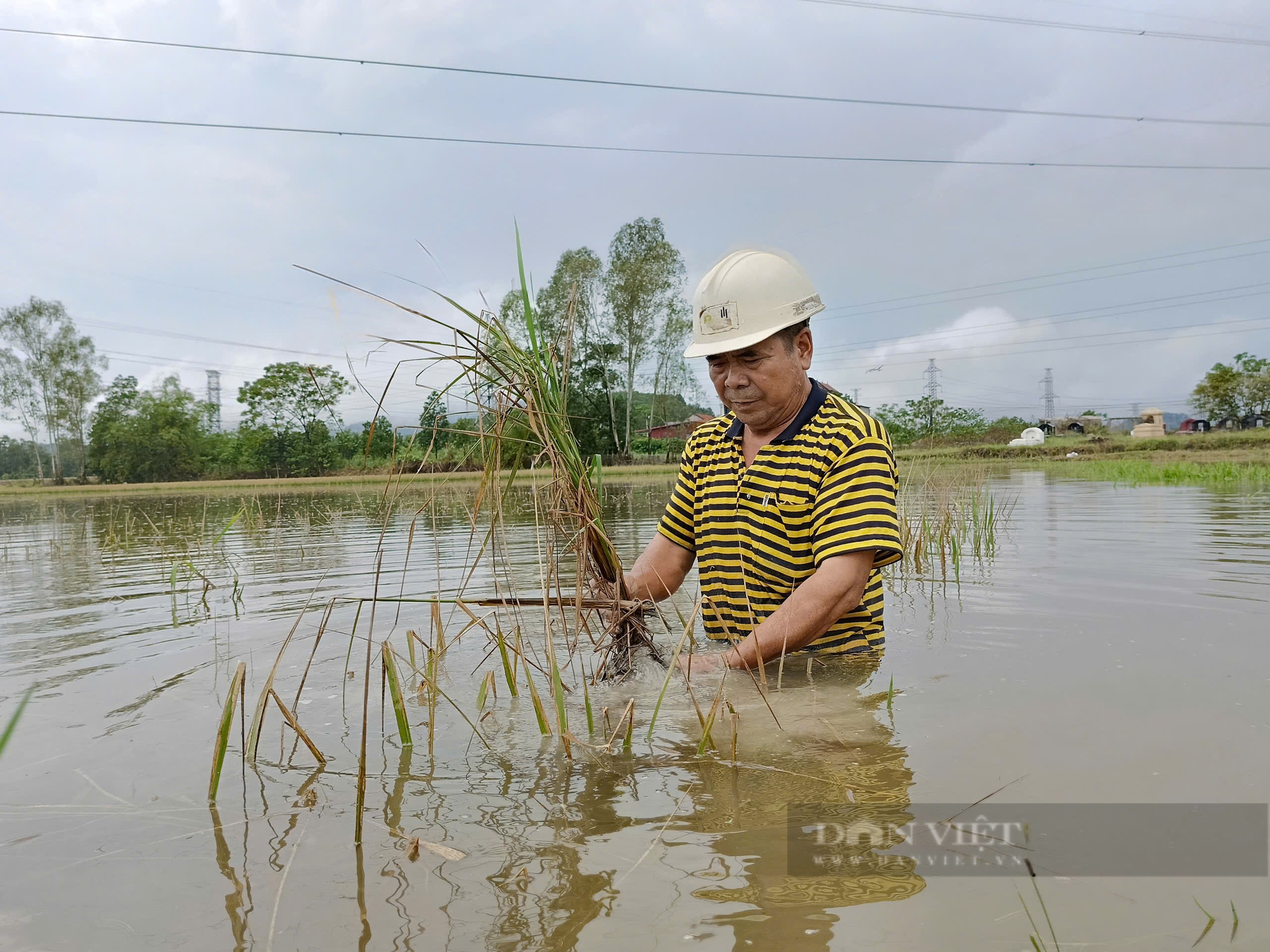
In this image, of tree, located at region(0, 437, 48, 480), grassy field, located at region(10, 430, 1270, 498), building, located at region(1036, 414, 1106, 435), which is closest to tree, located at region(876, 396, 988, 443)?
grassy field, located at region(10, 430, 1270, 498)

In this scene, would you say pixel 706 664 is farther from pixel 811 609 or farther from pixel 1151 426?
pixel 1151 426

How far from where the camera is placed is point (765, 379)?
2908 millimetres

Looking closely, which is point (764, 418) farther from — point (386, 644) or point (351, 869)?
point (351, 869)

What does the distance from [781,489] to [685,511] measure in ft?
1.93

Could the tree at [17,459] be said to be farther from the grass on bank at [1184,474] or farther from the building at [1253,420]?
the building at [1253,420]

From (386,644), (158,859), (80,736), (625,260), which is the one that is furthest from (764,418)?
(625,260)

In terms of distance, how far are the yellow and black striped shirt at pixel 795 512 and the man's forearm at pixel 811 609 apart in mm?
56

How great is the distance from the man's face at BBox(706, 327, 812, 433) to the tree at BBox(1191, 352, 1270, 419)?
66108mm

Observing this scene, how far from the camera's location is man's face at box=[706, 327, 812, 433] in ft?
9.51

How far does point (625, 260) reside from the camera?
141ft

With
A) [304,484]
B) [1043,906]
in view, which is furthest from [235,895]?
[304,484]

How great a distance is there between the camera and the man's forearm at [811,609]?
2672 millimetres

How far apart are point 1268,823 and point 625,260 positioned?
4285 centimetres

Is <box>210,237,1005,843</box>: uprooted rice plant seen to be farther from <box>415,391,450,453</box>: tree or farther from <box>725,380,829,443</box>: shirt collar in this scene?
<box>725,380,829,443</box>: shirt collar
